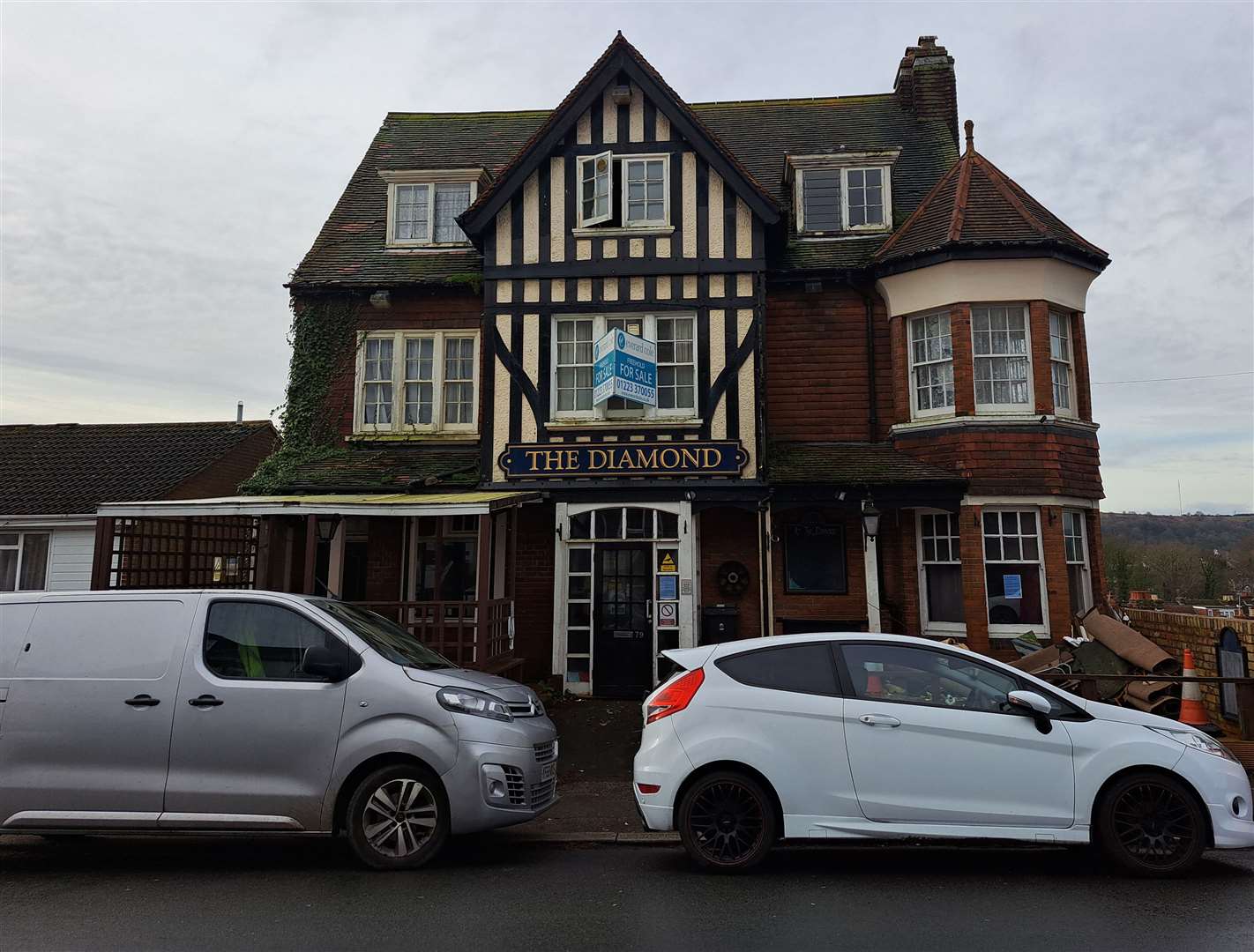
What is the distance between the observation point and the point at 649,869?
620cm

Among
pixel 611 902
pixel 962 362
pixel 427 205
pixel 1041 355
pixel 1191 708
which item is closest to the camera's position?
pixel 611 902

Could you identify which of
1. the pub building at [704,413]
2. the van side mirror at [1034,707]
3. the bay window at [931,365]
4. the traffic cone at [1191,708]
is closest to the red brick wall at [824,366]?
the pub building at [704,413]

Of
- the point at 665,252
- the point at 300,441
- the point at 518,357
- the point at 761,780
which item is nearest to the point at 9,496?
the point at 300,441

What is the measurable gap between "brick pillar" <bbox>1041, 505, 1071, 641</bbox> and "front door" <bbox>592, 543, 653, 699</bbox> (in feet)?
19.0

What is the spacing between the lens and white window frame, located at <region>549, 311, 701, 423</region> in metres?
13.2

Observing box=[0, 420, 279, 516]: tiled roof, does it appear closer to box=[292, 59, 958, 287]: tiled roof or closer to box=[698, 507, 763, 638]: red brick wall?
box=[292, 59, 958, 287]: tiled roof

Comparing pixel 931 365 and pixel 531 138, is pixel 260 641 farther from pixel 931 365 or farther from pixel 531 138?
pixel 931 365

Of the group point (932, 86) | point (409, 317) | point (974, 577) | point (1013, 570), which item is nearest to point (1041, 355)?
point (1013, 570)

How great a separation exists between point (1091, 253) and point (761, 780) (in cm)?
1094

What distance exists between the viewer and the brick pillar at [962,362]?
13094mm

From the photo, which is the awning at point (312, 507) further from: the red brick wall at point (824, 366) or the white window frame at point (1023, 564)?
the white window frame at point (1023, 564)

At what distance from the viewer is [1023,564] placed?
1278 centimetres

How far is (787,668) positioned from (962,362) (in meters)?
8.54

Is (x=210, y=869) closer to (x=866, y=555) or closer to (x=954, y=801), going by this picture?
(x=954, y=801)
